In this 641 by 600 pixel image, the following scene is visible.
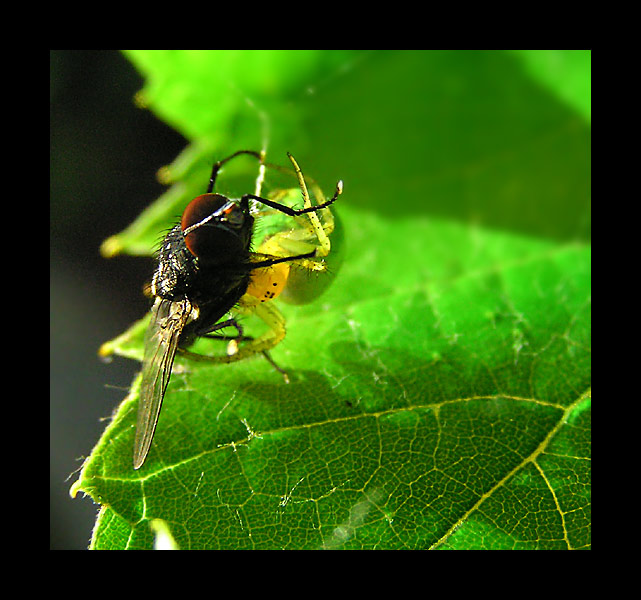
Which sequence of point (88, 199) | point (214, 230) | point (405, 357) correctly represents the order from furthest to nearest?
point (88, 199), point (405, 357), point (214, 230)

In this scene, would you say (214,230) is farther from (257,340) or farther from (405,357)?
(405,357)

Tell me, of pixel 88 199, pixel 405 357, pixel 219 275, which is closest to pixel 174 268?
pixel 219 275

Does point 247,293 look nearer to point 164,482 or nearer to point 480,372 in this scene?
point 164,482

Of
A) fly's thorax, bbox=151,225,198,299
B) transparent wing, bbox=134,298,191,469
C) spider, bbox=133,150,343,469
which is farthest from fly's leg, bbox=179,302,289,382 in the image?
fly's thorax, bbox=151,225,198,299

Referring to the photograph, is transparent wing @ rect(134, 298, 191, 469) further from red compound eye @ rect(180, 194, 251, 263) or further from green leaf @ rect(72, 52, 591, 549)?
red compound eye @ rect(180, 194, 251, 263)

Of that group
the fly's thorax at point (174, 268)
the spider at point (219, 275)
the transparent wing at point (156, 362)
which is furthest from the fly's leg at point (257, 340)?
the fly's thorax at point (174, 268)

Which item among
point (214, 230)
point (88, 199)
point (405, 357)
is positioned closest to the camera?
point (214, 230)

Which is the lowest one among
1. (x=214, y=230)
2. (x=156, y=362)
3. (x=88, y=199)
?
(x=156, y=362)

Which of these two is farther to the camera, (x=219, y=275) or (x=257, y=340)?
(x=257, y=340)
